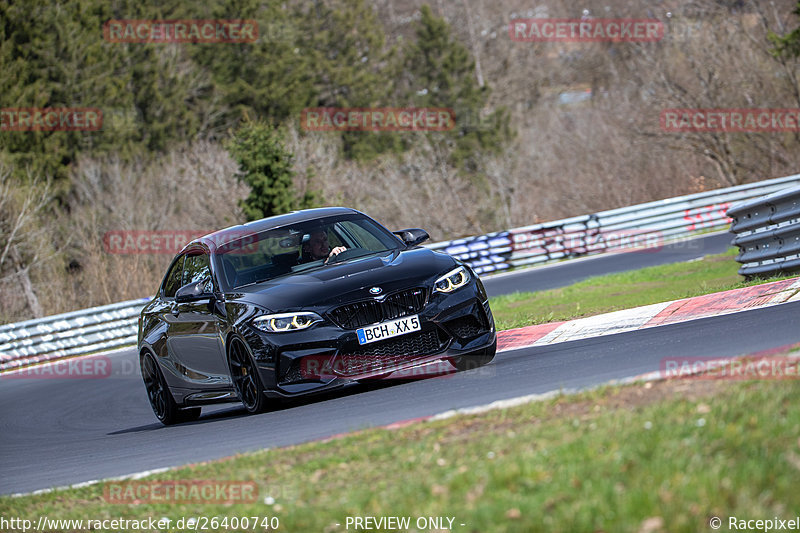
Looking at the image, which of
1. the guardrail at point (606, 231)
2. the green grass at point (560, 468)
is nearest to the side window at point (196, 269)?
the green grass at point (560, 468)

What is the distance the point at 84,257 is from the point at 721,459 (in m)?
50.5

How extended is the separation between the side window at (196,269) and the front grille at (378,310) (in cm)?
191

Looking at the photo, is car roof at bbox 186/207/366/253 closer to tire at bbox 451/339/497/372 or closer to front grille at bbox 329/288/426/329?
front grille at bbox 329/288/426/329

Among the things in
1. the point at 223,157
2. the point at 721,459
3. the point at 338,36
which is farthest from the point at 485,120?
the point at 721,459

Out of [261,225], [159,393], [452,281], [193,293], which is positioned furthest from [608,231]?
[193,293]

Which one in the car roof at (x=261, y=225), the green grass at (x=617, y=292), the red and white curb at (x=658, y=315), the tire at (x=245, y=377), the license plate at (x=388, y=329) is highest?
the car roof at (x=261, y=225)

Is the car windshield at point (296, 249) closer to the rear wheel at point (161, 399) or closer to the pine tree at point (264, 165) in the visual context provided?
the rear wheel at point (161, 399)

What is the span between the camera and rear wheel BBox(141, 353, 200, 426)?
10438 mm

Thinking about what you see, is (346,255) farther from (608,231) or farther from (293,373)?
(608,231)

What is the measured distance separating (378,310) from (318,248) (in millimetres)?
1477

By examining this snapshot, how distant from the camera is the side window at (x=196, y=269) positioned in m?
9.77

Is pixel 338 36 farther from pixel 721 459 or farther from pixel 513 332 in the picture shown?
pixel 721 459

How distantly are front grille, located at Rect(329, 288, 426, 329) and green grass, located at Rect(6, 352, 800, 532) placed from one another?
2074mm

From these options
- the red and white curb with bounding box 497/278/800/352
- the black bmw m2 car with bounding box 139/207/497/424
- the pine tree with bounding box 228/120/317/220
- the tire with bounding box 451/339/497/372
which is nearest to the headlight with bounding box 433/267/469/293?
the black bmw m2 car with bounding box 139/207/497/424
